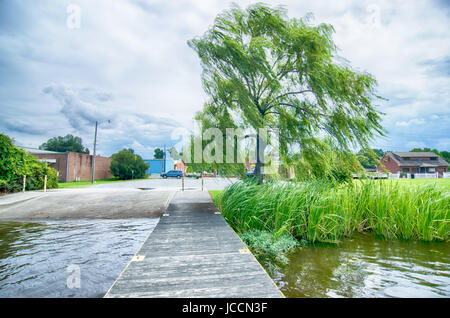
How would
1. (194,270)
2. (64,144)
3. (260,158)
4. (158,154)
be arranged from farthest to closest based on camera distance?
1. (158,154)
2. (64,144)
3. (260,158)
4. (194,270)

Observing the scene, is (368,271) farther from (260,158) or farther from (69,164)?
(69,164)

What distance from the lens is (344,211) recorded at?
606 cm

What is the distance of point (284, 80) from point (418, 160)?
52.8 metres

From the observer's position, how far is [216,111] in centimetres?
872

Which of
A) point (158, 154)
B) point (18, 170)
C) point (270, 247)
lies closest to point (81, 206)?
point (18, 170)

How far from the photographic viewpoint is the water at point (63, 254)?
3.50m

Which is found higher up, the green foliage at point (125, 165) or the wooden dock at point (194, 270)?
the green foliage at point (125, 165)

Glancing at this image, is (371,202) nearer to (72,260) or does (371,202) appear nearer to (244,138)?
(244,138)

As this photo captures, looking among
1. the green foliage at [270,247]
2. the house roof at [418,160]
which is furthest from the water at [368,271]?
the house roof at [418,160]

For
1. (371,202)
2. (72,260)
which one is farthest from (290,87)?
(72,260)

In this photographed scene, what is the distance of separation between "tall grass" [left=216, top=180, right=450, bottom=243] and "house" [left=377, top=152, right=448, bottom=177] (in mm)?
47180

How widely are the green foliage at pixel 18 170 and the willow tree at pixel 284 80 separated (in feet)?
32.3

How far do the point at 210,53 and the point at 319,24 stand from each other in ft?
11.9

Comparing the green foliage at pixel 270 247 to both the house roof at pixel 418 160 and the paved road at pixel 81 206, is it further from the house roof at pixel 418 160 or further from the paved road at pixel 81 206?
the house roof at pixel 418 160
